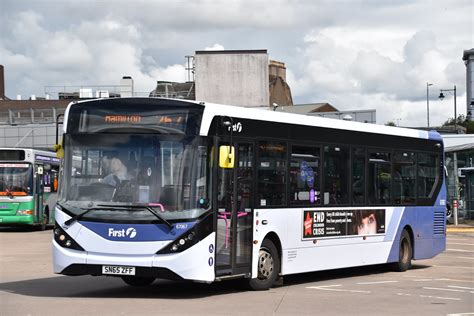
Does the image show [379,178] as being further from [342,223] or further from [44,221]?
[44,221]

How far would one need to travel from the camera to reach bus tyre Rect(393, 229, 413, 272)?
19.7 metres

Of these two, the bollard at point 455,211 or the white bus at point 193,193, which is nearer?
the white bus at point 193,193

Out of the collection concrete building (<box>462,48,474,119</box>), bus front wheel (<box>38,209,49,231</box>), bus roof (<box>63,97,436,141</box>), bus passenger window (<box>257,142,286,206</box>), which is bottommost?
bus front wheel (<box>38,209,49,231</box>)

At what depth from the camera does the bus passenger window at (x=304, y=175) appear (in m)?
15.9

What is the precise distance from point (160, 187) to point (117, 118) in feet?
4.45

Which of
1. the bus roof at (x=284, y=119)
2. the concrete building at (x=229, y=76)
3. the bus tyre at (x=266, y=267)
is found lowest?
the bus tyre at (x=266, y=267)

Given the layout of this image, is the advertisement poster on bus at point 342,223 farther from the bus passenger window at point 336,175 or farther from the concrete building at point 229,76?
the concrete building at point 229,76

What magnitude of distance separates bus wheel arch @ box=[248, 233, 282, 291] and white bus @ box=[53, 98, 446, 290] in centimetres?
2

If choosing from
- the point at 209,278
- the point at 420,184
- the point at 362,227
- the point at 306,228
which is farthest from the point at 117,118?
the point at 420,184

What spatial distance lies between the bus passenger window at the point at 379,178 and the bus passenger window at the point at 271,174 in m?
3.40

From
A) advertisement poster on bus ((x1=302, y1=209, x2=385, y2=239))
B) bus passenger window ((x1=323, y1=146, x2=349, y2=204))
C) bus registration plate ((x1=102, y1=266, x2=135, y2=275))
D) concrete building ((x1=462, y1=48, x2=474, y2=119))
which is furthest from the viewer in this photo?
concrete building ((x1=462, y1=48, x2=474, y2=119))

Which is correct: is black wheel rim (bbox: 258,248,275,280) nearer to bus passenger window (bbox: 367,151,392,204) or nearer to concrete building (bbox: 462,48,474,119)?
bus passenger window (bbox: 367,151,392,204)

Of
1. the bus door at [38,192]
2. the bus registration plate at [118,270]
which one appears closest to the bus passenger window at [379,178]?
the bus registration plate at [118,270]

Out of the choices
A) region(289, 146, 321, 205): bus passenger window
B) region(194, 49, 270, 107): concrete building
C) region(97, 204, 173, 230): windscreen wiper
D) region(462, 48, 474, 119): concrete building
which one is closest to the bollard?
region(194, 49, 270, 107): concrete building
